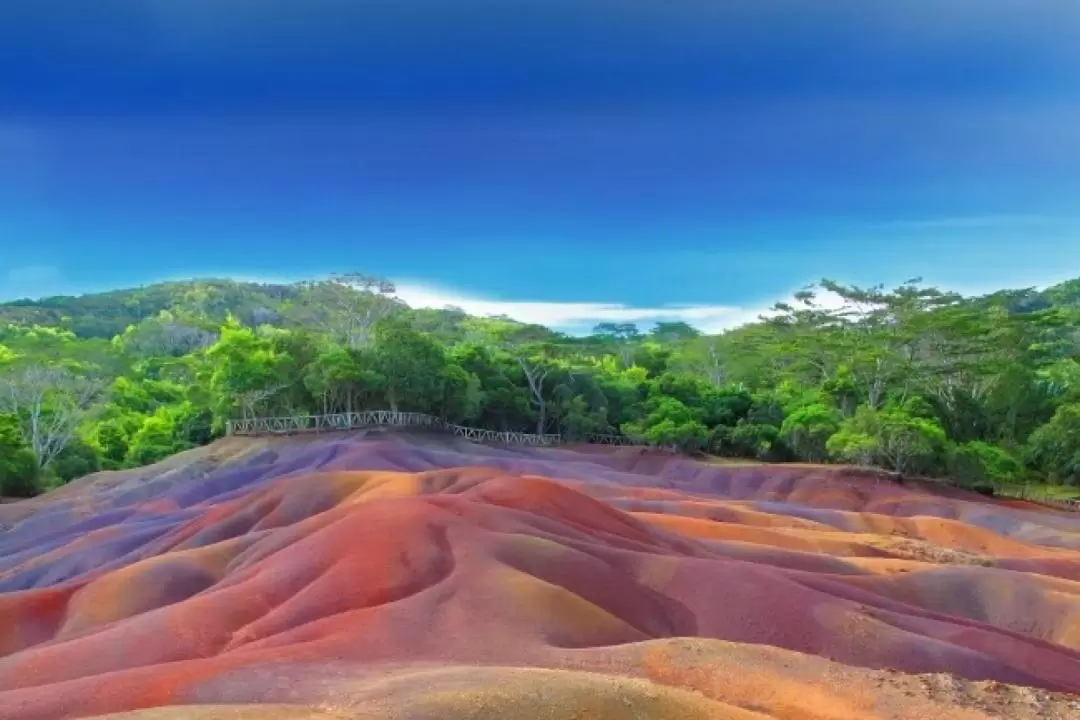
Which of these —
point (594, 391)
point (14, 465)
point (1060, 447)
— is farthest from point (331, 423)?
point (1060, 447)

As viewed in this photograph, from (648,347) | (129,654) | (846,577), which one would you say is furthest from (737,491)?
(648,347)

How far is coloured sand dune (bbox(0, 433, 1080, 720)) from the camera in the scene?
17.0 m

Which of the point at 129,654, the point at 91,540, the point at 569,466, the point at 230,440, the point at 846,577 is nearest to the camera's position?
the point at 129,654

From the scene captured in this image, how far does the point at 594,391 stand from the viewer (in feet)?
269

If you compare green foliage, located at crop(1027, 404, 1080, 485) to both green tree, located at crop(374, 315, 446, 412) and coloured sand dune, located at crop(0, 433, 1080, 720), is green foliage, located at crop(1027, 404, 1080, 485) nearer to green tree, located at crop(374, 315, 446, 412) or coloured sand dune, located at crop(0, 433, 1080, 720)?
coloured sand dune, located at crop(0, 433, 1080, 720)

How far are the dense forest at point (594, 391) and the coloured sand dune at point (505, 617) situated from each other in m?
24.5

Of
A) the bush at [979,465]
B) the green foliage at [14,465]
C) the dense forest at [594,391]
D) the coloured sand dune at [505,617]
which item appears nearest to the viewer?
the coloured sand dune at [505,617]

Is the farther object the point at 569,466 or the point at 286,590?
the point at 569,466

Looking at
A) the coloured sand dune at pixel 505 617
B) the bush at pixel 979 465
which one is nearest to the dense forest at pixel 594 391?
the bush at pixel 979 465

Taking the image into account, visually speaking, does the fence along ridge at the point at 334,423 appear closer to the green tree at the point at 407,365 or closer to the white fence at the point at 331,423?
the white fence at the point at 331,423

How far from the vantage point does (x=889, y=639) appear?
23.8 m

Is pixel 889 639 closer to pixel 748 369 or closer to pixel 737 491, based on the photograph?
pixel 737 491

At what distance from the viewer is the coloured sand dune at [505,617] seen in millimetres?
17000

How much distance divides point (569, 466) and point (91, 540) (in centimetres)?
2955
